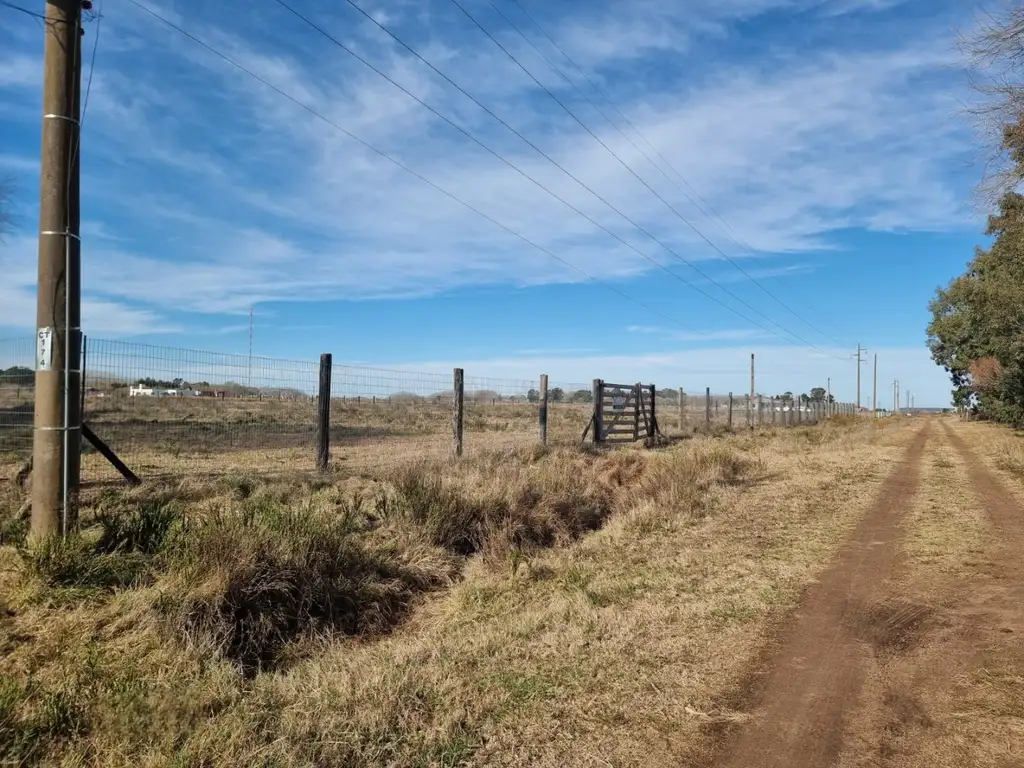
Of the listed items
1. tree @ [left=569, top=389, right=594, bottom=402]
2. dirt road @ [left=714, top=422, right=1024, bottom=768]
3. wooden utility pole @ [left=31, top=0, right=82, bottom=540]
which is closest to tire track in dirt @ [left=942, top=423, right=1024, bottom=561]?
dirt road @ [left=714, top=422, right=1024, bottom=768]

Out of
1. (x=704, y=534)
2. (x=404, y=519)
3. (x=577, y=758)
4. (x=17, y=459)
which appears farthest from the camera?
(x=17, y=459)

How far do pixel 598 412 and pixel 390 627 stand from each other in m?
13.2

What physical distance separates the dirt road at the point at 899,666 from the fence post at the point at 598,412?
10637 millimetres

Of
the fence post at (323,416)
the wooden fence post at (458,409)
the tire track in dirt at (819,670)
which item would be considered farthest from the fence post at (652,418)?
the tire track in dirt at (819,670)

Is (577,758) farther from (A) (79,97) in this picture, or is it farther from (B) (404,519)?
(A) (79,97)

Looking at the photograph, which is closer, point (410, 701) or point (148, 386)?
point (410, 701)

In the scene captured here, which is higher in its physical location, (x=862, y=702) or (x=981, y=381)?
(x=981, y=381)

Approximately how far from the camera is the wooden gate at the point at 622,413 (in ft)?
61.4

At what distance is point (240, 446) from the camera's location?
14.3 metres

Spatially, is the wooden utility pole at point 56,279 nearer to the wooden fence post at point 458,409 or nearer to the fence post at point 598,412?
the wooden fence post at point 458,409

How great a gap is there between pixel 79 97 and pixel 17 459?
6.59 meters

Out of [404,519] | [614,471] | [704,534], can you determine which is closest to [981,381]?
[614,471]

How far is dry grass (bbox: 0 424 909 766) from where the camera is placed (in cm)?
344

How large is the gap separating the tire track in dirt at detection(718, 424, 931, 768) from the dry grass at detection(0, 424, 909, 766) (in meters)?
0.20
